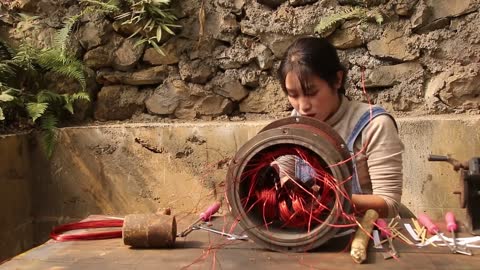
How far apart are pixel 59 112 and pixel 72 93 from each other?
0.45ft

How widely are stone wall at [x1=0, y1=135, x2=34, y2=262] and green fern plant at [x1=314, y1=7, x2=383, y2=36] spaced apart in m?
1.74

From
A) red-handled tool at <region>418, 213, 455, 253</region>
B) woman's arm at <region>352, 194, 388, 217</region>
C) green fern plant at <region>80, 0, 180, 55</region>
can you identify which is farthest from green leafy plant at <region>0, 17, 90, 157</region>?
red-handled tool at <region>418, 213, 455, 253</region>

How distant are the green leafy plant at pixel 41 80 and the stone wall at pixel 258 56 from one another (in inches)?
3.9

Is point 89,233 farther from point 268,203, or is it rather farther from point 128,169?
point 128,169

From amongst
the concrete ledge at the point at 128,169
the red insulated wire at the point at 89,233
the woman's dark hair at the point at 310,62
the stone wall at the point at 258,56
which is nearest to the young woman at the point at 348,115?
the woman's dark hair at the point at 310,62

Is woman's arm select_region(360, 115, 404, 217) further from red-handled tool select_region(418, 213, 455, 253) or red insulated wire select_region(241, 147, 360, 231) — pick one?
red insulated wire select_region(241, 147, 360, 231)

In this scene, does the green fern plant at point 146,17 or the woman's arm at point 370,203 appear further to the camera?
the green fern plant at point 146,17

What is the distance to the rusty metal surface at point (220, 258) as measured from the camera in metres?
1.18

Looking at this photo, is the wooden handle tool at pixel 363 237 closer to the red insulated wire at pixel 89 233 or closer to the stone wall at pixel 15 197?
the red insulated wire at pixel 89 233

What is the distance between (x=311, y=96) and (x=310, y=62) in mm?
109

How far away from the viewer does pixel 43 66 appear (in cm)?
311

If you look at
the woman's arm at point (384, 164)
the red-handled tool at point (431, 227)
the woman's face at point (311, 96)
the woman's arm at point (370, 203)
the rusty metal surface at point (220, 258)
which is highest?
the woman's face at point (311, 96)

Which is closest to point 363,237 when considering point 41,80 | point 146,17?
point 146,17

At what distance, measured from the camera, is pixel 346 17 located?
2.85m
